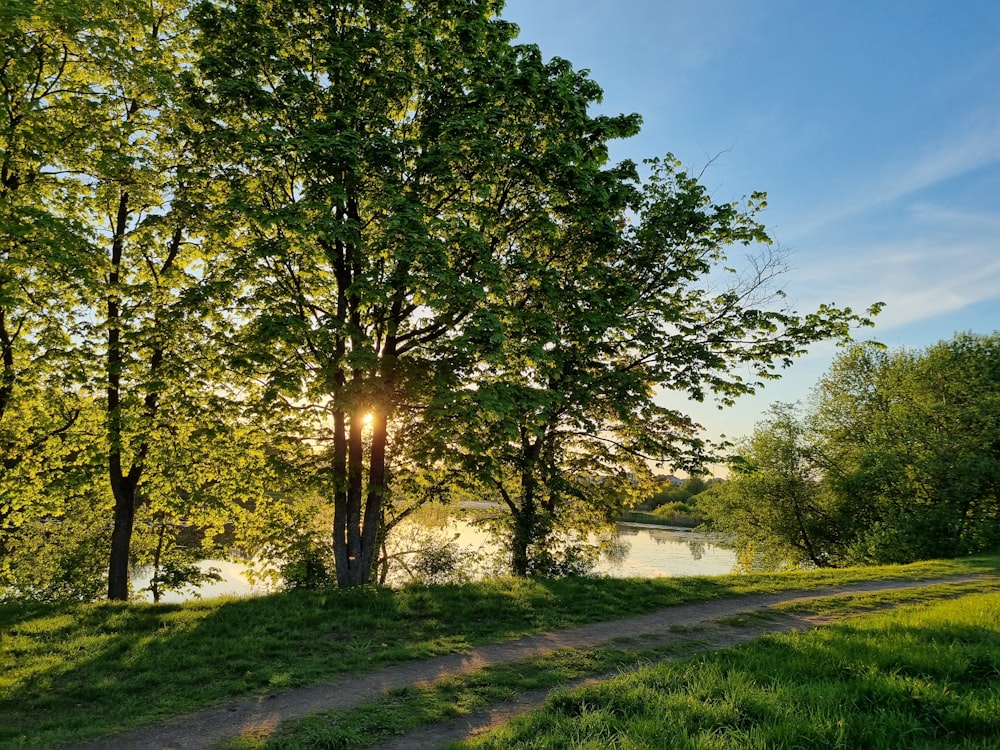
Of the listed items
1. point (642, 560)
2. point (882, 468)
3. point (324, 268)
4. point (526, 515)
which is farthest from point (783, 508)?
point (324, 268)

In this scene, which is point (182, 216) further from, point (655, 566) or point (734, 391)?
point (655, 566)

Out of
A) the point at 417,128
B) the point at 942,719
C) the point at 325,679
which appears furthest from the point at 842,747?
the point at 417,128

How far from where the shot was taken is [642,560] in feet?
111

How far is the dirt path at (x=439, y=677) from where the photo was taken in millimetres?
5938

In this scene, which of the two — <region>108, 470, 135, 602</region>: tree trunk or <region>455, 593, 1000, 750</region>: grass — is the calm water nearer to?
<region>108, 470, 135, 602</region>: tree trunk

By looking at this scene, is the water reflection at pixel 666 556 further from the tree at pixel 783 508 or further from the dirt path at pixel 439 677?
the dirt path at pixel 439 677


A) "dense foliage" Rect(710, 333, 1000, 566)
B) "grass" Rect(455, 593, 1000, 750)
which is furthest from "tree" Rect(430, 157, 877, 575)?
"dense foliage" Rect(710, 333, 1000, 566)

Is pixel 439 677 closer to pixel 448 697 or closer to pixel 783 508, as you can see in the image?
pixel 448 697

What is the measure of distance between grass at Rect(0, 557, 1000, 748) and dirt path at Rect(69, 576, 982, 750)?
34cm

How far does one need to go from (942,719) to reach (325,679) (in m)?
7.09

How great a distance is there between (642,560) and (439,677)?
28927mm

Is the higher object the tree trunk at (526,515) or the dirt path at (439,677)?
the tree trunk at (526,515)

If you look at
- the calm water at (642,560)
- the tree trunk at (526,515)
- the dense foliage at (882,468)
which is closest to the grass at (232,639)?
the tree trunk at (526,515)

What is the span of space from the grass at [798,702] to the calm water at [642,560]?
13.6 meters
